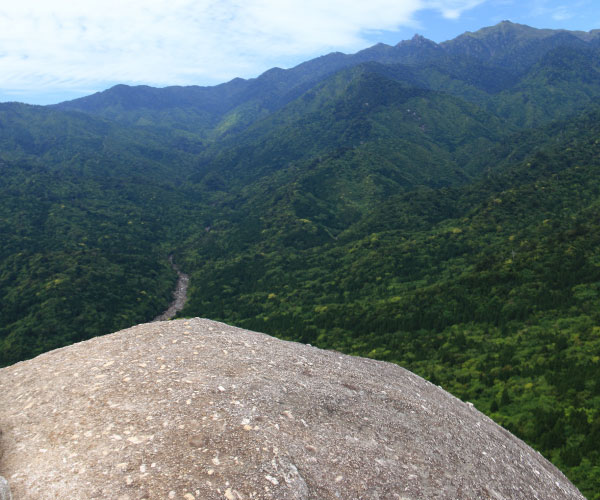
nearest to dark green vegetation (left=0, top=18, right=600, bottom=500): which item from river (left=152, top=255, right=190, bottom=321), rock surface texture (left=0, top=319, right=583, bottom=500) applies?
river (left=152, top=255, right=190, bottom=321)

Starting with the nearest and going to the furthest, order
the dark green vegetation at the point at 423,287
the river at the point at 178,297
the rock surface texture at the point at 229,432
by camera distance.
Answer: the rock surface texture at the point at 229,432, the dark green vegetation at the point at 423,287, the river at the point at 178,297

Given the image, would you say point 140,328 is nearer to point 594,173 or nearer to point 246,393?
point 246,393

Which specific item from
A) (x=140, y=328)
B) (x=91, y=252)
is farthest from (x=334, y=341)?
(x=91, y=252)

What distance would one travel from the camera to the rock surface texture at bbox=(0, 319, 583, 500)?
13.2 meters

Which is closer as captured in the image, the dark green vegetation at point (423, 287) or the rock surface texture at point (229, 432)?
the rock surface texture at point (229, 432)

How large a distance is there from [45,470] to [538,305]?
8332 cm

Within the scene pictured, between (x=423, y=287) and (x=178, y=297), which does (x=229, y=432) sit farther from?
(x=178, y=297)

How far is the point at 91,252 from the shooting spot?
520 ft

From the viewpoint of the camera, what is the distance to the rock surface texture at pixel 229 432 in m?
13.2

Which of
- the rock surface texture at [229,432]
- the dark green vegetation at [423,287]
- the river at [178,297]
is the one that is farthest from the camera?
the river at [178,297]

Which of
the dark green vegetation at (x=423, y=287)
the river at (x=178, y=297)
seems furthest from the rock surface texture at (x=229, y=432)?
the river at (x=178, y=297)

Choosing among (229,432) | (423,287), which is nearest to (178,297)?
(423,287)

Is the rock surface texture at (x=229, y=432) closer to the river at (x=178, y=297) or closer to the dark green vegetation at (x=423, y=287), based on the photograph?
the dark green vegetation at (x=423, y=287)

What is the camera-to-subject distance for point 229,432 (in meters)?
14.9
